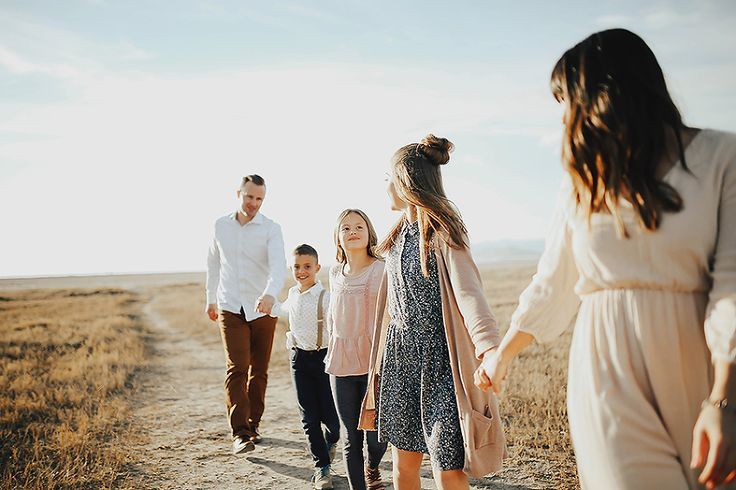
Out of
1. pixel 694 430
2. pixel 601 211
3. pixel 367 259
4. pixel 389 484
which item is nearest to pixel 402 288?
pixel 367 259

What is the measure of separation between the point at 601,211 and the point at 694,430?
2.34 ft

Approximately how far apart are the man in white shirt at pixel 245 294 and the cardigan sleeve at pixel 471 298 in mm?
3243

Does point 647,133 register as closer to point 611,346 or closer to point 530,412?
point 611,346

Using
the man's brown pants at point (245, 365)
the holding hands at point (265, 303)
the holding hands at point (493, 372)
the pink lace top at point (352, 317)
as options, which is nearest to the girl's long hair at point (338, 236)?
the pink lace top at point (352, 317)

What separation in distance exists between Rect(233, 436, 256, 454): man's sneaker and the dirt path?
0.06 m

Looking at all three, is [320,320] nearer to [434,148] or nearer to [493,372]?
[434,148]

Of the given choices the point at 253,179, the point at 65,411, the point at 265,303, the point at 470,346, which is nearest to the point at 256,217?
the point at 253,179

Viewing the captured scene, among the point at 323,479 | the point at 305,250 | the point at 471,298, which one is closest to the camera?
the point at 471,298

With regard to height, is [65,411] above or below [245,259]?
below

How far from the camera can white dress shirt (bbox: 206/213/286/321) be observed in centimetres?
676

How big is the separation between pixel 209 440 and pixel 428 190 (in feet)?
15.9

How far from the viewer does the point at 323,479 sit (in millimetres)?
5211

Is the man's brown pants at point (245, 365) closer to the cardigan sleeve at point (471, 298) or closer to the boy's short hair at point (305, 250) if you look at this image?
the boy's short hair at point (305, 250)

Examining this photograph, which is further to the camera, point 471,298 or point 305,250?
point 305,250
